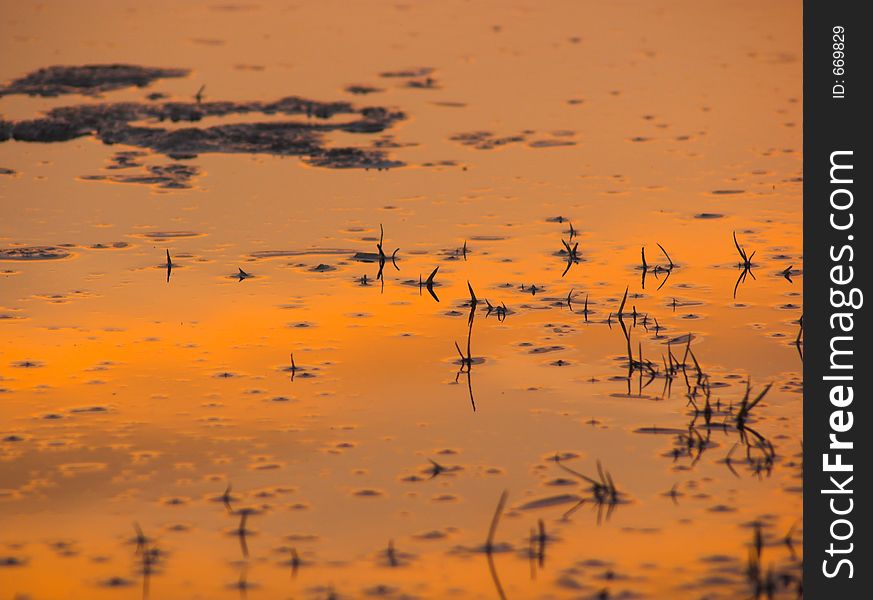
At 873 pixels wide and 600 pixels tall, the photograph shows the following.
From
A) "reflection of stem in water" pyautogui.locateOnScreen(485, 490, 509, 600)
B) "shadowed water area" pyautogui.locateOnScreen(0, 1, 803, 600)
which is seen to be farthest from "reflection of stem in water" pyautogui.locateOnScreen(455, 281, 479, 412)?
"reflection of stem in water" pyautogui.locateOnScreen(485, 490, 509, 600)

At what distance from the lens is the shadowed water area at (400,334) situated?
4301 millimetres

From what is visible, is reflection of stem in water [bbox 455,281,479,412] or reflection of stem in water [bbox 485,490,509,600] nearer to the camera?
reflection of stem in water [bbox 485,490,509,600]

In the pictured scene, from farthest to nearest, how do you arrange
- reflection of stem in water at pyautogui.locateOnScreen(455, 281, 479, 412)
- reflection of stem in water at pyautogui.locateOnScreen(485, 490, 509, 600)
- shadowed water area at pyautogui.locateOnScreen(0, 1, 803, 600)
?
reflection of stem in water at pyautogui.locateOnScreen(455, 281, 479, 412), shadowed water area at pyautogui.locateOnScreen(0, 1, 803, 600), reflection of stem in water at pyautogui.locateOnScreen(485, 490, 509, 600)

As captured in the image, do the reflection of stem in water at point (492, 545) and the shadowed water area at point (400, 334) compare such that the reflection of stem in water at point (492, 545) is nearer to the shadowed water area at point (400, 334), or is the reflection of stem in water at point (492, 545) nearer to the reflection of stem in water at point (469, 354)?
the shadowed water area at point (400, 334)

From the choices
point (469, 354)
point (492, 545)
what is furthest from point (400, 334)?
point (492, 545)

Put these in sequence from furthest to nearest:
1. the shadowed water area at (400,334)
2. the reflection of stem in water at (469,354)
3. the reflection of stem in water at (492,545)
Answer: the reflection of stem in water at (469,354) → the shadowed water area at (400,334) → the reflection of stem in water at (492,545)

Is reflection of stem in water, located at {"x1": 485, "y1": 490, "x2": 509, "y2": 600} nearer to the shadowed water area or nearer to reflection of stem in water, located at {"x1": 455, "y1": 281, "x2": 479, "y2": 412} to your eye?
the shadowed water area

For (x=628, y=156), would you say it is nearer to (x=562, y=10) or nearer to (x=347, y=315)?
(x=347, y=315)

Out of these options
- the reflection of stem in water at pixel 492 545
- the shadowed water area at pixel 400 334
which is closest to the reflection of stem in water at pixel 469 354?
the shadowed water area at pixel 400 334

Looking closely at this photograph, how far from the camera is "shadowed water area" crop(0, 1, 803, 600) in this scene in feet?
14.1

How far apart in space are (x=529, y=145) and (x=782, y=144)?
1.85m

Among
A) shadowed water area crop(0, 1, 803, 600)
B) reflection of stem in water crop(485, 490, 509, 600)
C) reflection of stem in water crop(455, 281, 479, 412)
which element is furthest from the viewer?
reflection of stem in water crop(455, 281, 479, 412)

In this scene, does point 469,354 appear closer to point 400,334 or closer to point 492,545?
point 400,334

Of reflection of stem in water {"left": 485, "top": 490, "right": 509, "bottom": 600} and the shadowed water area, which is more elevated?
the shadowed water area
